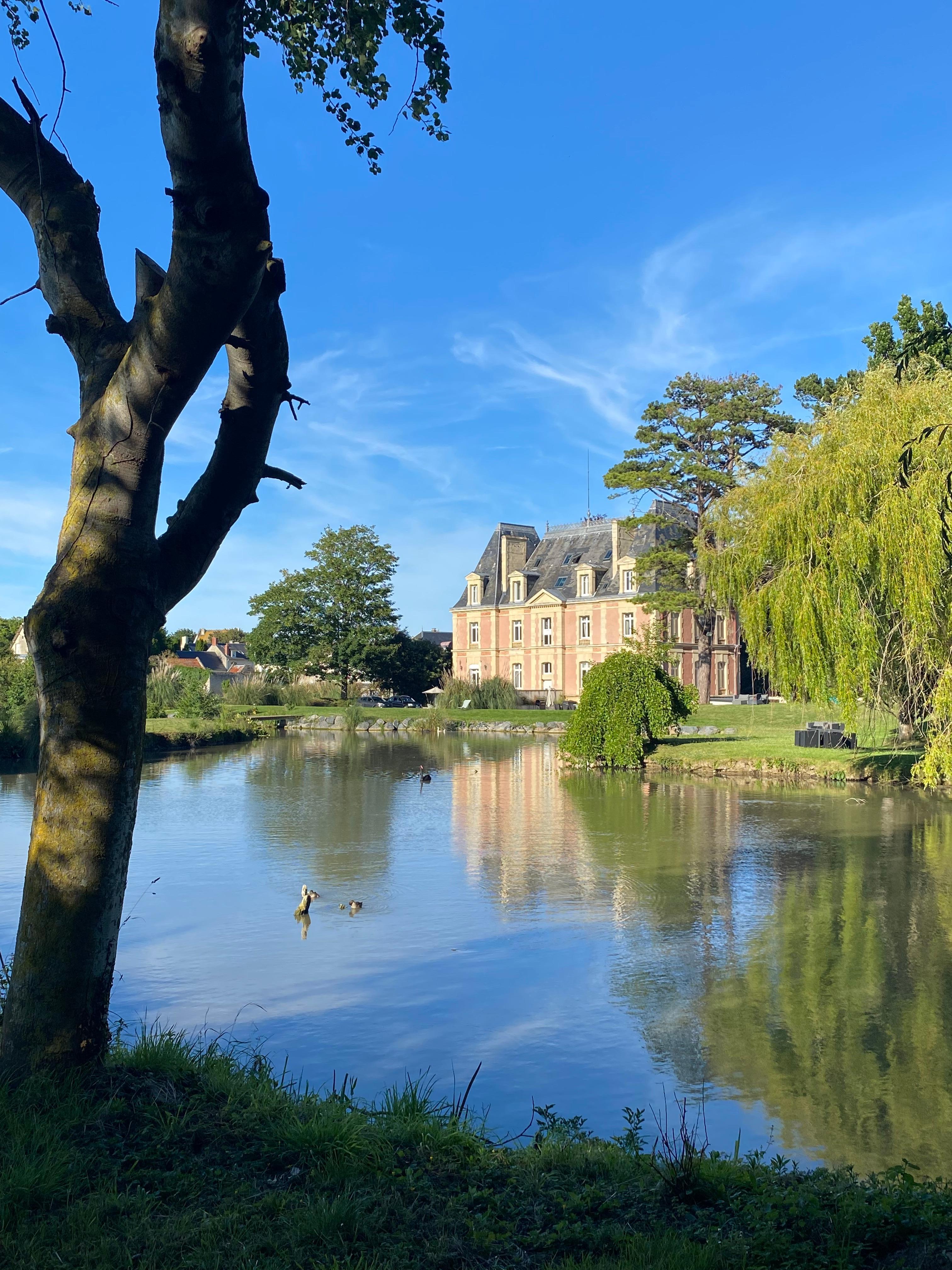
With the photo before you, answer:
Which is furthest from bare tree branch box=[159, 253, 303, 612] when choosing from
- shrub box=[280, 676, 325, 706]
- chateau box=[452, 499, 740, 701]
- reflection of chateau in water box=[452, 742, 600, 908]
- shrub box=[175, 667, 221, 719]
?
shrub box=[280, 676, 325, 706]

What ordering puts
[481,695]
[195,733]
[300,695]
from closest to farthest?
1. [195,733]
2. [481,695]
3. [300,695]

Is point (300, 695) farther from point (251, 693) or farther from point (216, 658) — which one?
point (216, 658)

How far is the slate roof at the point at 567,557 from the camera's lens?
184 feet

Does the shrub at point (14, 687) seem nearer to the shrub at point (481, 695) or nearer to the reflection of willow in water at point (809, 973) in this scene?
the reflection of willow in water at point (809, 973)

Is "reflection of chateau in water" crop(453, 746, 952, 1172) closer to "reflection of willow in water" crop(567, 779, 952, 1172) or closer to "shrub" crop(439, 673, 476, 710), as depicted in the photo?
"reflection of willow in water" crop(567, 779, 952, 1172)

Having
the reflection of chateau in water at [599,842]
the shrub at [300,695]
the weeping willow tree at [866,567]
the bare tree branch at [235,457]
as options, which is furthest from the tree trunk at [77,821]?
the shrub at [300,695]

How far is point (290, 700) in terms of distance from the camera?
57.2 metres

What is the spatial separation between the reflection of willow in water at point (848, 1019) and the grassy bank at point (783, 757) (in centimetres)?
910

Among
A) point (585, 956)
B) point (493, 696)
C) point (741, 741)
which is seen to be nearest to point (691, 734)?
point (741, 741)

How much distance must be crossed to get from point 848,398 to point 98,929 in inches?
735

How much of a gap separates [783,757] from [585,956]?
16.7m

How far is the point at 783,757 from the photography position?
24.4m

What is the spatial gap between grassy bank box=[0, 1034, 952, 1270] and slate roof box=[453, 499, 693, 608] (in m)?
50.1

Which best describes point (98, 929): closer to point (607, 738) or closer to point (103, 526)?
point (103, 526)
